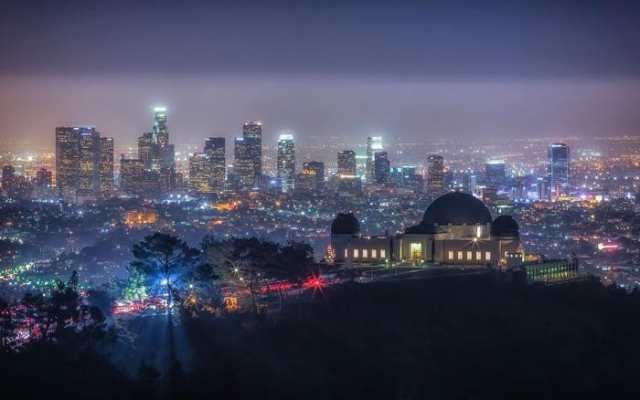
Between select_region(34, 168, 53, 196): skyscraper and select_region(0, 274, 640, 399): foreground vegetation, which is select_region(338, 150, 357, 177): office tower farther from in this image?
select_region(0, 274, 640, 399): foreground vegetation

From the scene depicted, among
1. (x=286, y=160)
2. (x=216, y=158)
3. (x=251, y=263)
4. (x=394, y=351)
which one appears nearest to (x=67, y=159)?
(x=216, y=158)

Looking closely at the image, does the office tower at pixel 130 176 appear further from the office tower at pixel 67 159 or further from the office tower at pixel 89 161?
the office tower at pixel 67 159

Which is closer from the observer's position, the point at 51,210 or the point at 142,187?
the point at 51,210

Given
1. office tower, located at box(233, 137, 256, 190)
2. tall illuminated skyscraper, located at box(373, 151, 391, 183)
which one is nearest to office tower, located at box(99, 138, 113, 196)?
office tower, located at box(233, 137, 256, 190)

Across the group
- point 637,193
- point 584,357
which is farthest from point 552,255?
point 637,193

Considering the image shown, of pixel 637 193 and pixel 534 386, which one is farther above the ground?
pixel 637 193

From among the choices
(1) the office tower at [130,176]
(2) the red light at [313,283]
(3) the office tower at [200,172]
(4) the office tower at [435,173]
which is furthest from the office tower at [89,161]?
(2) the red light at [313,283]

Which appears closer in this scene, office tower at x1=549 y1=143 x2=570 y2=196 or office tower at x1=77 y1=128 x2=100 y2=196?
office tower at x1=77 y1=128 x2=100 y2=196

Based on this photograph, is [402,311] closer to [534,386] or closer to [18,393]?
[534,386]
